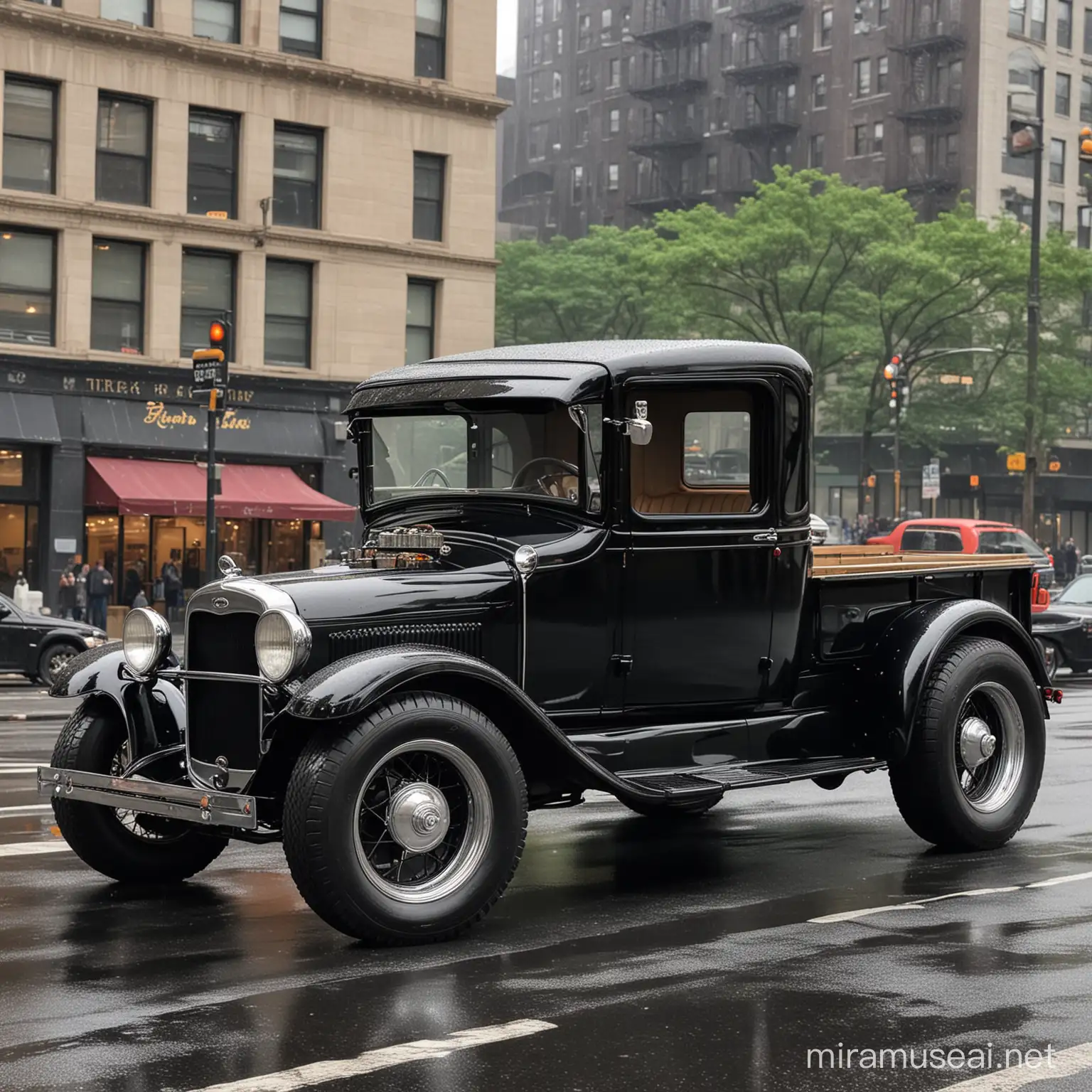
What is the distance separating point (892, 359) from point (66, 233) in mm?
23484

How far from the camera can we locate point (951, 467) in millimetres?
73938

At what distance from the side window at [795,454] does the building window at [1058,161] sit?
235ft

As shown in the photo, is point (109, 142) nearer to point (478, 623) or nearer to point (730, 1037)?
point (478, 623)

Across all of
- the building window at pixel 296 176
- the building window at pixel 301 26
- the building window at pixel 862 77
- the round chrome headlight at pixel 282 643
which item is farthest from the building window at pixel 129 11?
the building window at pixel 862 77

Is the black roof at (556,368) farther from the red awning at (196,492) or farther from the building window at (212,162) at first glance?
the building window at (212,162)

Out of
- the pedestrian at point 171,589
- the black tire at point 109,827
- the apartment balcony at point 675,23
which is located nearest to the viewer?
the black tire at point 109,827

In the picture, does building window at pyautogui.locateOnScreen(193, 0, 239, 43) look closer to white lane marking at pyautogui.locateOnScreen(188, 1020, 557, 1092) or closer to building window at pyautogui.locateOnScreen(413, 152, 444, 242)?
building window at pyautogui.locateOnScreen(413, 152, 444, 242)

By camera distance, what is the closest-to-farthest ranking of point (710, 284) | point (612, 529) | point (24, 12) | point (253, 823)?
point (253, 823), point (612, 529), point (24, 12), point (710, 284)

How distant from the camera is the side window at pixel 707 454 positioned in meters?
8.84

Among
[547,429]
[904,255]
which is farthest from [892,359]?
[547,429]

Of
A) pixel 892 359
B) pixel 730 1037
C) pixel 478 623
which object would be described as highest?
pixel 892 359

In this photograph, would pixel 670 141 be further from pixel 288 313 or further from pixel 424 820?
pixel 424 820

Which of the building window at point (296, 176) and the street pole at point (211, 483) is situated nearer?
the street pole at point (211, 483)

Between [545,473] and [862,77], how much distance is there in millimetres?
76192
